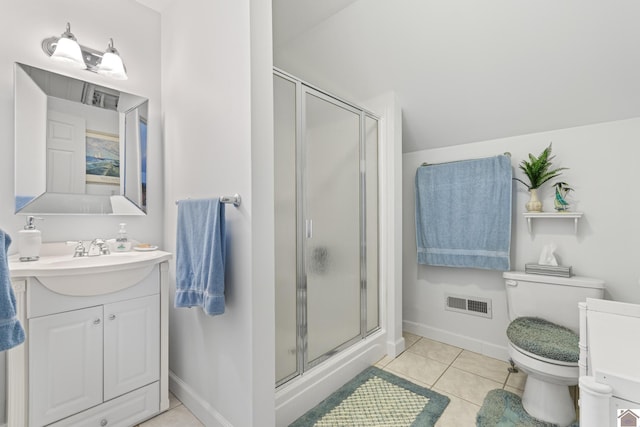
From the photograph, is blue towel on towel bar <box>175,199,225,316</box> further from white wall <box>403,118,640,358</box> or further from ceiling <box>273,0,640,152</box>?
white wall <box>403,118,640,358</box>

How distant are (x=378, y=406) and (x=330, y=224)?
3.73 ft

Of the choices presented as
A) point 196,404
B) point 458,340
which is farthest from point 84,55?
point 458,340

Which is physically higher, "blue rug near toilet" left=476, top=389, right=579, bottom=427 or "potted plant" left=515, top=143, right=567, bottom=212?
"potted plant" left=515, top=143, right=567, bottom=212

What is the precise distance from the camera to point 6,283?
0.89m

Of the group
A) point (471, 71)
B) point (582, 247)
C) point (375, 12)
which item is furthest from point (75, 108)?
point (582, 247)

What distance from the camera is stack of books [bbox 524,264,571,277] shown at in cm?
188

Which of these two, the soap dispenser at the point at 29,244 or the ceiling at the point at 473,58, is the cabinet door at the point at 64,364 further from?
the ceiling at the point at 473,58

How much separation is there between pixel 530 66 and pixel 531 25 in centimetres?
25

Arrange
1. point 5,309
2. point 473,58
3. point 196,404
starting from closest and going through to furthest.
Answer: point 5,309 < point 196,404 < point 473,58

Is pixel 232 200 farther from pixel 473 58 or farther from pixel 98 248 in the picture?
pixel 473 58

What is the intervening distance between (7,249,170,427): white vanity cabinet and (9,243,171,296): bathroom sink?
0.06 ft

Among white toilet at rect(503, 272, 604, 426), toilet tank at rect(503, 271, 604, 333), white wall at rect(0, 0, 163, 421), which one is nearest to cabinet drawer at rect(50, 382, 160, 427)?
white wall at rect(0, 0, 163, 421)

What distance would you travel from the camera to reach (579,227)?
6.40ft

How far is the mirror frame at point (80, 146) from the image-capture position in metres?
1.49
